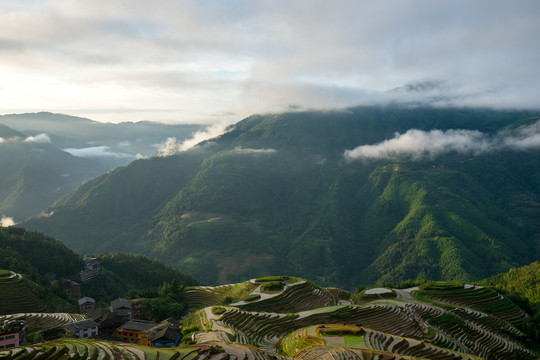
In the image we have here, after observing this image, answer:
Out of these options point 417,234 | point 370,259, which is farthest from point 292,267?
point 417,234

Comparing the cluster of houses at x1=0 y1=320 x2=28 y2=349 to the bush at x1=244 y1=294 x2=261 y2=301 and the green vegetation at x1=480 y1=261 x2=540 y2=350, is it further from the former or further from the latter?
the green vegetation at x1=480 y1=261 x2=540 y2=350

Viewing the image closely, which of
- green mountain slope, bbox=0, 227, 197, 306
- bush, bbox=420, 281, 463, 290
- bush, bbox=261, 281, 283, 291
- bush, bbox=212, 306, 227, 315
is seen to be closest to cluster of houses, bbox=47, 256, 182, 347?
bush, bbox=212, 306, 227, 315

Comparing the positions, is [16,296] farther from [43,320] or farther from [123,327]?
[123,327]

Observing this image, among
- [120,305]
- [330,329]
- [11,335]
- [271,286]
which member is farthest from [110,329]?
[330,329]

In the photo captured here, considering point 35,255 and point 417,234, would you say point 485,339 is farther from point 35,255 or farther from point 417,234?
point 417,234

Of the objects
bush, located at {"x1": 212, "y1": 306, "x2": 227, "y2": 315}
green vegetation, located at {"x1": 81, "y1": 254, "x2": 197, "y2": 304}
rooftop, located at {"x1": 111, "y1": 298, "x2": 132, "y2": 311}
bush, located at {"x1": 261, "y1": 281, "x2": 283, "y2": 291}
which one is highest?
bush, located at {"x1": 212, "y1": 306, "x2": 227, "y2": 315}

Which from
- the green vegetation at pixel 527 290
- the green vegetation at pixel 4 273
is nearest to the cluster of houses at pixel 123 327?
the green vegetation at pixel 4 273

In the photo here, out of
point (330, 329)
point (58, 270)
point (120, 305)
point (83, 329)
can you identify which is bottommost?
point (58, 270)
